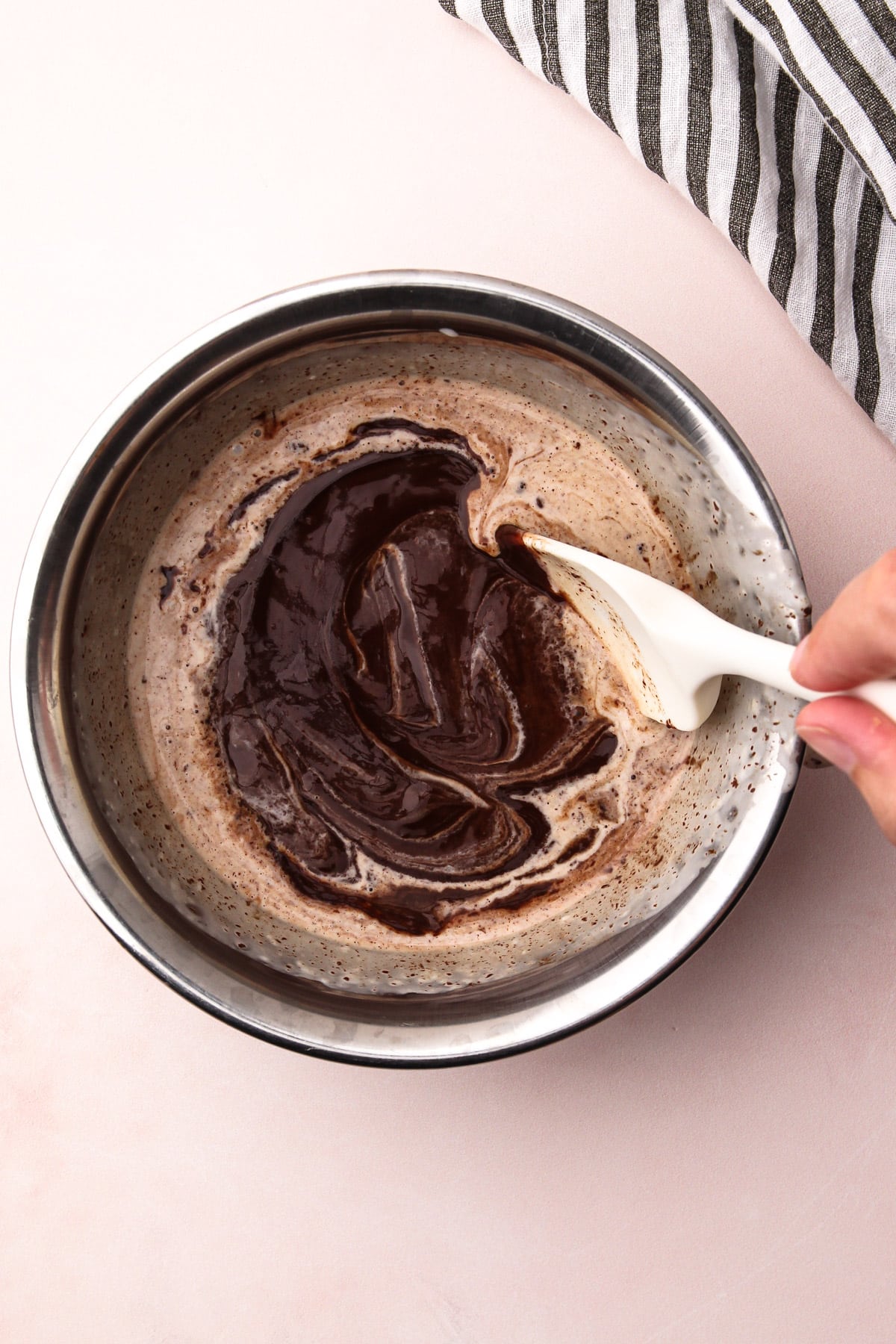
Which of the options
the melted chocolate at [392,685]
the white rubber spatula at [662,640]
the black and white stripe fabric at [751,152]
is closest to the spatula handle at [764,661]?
the white rubber spatula at [662,640]

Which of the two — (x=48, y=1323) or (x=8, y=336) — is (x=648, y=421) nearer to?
(x=8, y=336)

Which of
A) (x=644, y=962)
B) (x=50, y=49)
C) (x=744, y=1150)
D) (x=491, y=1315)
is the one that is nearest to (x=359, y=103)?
(x=50, y=49)

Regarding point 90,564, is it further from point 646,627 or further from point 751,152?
point 751,152

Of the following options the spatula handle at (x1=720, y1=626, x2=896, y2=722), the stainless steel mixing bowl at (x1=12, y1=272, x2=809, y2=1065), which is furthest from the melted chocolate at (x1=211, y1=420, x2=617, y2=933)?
the spatula handle at (x1=720, y1=626, x2=896, y2=722)

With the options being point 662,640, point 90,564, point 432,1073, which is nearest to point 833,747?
point 662,640

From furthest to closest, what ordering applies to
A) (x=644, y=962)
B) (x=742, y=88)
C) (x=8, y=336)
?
(x=8, y=336) < (x=742, y=88) < (x=644, y=962)

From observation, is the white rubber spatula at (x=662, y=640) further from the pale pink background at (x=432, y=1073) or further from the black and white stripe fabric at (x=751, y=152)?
the black and white stripe fabric at (x=751, y=152)
